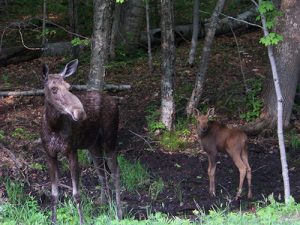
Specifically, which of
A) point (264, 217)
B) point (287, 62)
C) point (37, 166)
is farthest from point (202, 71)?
point (264, 217)

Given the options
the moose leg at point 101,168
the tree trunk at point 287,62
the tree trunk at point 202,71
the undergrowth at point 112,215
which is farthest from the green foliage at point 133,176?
the tree trunk at point 287,62

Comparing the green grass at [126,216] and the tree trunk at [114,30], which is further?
the tree trunk at [114,30]

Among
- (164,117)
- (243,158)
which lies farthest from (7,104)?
(243,158)

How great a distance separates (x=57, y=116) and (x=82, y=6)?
12.5 meters

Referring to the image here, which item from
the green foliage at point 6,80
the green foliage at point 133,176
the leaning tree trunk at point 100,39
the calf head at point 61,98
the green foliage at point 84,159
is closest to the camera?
the calf head at point 61,98

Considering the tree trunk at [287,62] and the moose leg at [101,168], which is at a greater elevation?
the tree trunk at [287,62]

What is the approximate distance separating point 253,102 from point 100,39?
4.20 m

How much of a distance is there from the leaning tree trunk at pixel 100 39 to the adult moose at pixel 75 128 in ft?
6.55

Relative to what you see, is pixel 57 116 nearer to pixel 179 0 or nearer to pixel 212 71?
pixel 212 71

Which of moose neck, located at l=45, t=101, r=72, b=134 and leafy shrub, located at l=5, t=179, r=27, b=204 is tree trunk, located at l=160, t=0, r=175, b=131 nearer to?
leafy shrub, located at l=5, t=179, r=27, b=204

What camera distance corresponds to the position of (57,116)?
8227mm

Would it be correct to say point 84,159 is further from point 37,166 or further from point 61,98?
point 61,98

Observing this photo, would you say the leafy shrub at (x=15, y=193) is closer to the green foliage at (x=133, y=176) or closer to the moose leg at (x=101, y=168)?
the moose leg at (x=101, y=168)

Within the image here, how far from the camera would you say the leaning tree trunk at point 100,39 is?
11188 mm
